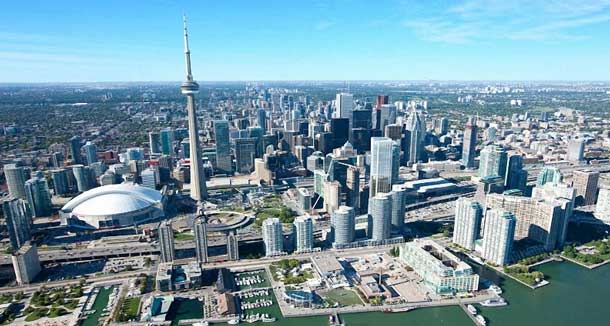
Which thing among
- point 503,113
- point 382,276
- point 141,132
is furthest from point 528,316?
point 503,113

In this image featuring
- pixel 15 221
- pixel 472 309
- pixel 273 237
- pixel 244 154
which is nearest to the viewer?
pixel 472 309

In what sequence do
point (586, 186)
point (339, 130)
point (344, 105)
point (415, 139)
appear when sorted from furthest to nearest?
point (344, 105) < point (339, 130) < point (415, 139) < point (586, 186)

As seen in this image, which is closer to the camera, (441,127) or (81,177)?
(81,177)

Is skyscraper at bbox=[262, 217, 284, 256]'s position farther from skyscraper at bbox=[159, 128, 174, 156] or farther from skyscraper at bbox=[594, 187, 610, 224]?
skyscraper at bbox=[159, 128, 174, 156]

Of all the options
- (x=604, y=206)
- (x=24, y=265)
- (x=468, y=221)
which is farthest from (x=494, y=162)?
(x=24, y=265)

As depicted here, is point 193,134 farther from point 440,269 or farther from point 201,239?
point 440,269

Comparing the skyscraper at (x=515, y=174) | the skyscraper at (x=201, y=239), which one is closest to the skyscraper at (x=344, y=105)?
the skyscraper at (x=515, y=174)

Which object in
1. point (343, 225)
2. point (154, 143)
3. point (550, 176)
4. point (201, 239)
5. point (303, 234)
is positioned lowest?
point (303, 234)
